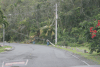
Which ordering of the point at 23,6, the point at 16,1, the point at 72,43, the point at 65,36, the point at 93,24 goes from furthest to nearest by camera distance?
the point at 16,1, the point at 23,6, the point at 65,36, the point at 72,43, the point at 93,24

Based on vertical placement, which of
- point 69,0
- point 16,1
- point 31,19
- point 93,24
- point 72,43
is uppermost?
point 16,1

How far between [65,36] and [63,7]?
8.45 meters

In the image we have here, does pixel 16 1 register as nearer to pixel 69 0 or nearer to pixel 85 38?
pixel 69 0

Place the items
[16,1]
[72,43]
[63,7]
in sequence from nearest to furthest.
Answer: [72,43]
[63,7]
[16,1]

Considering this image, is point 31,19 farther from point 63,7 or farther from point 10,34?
point 63,7

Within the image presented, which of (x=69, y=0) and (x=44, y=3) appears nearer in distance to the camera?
(x=69, y=0)

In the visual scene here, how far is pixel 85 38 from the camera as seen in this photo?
56.6ft

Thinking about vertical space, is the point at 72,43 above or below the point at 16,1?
below

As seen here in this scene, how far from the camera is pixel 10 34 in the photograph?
6334 centimetres

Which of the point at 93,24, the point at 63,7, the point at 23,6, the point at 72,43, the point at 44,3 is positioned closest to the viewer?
the point at 93,24

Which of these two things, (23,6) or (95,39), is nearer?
(95,39)

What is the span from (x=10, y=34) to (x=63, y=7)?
94.4 ft

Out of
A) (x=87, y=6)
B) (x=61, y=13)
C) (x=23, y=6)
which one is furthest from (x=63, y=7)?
(x=23, y=6)

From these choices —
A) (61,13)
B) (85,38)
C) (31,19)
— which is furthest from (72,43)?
(31,19)
